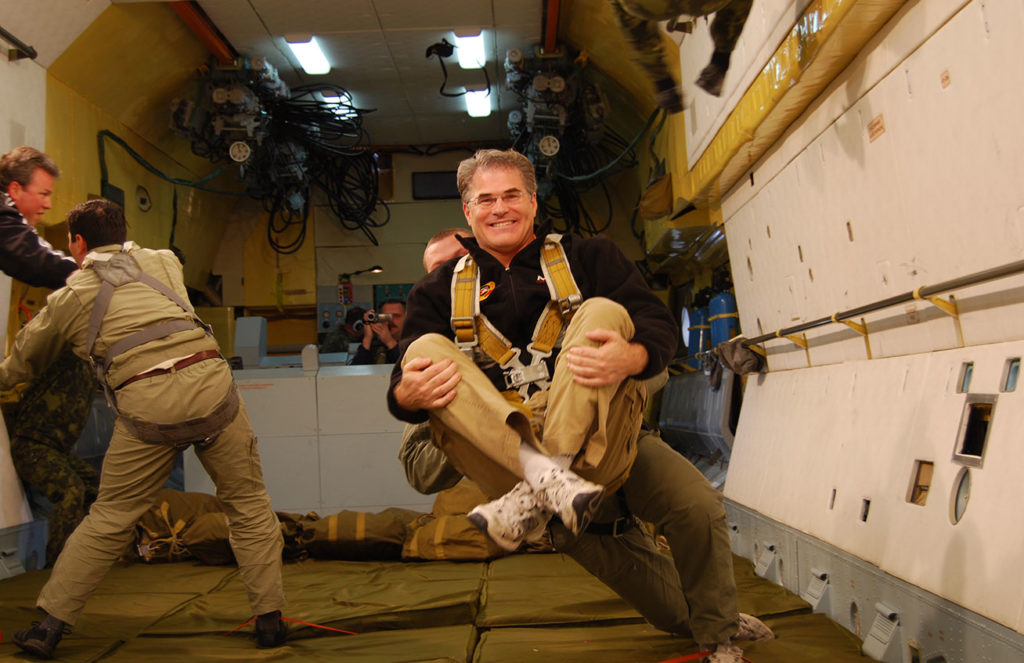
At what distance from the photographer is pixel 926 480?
8.53 ft

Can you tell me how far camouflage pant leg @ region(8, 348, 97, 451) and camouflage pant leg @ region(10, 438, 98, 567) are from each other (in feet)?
0.25

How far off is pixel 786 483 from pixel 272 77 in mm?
6436

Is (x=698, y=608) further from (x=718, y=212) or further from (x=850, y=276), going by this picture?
(x=718, y=212)

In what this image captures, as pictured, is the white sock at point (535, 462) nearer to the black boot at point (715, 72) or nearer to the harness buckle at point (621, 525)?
the harness buckle at point (621, 525)

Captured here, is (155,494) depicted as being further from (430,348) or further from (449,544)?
(449,544)

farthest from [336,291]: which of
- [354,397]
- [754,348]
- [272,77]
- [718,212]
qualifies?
[754,348]

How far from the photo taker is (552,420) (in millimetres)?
2008

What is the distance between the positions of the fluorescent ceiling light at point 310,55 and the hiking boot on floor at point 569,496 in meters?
6.71

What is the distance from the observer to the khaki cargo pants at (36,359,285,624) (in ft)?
9.41

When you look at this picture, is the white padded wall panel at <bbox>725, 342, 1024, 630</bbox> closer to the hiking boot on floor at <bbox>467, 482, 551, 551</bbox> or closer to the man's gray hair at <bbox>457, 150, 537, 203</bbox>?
the hiking boot on floor at <bbox>467, 482, 551, 551</bbox>

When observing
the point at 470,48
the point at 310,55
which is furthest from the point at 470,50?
the point at 310,55


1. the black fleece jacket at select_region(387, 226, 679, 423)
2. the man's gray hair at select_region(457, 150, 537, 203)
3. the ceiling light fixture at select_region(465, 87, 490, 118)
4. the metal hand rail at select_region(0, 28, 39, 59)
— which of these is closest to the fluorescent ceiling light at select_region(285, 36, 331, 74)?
the ceiling light fixture at select_region(465, 87, 490, 118)

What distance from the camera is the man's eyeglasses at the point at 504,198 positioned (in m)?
2.45

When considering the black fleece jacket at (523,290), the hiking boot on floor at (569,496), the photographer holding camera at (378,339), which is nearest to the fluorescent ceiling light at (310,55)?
the photographer holding camera at (378,339)
